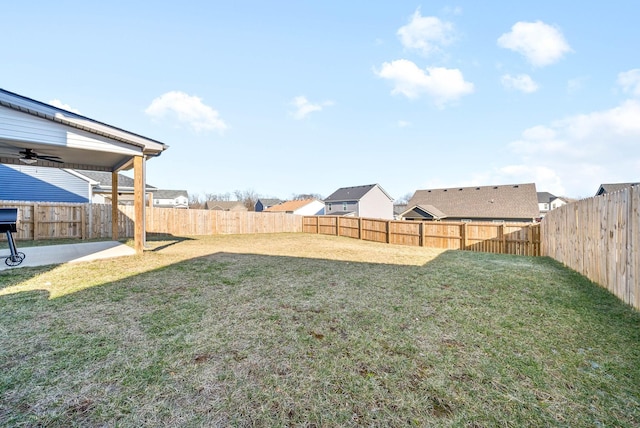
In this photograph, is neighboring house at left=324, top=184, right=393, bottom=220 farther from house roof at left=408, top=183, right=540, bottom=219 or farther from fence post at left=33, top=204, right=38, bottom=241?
fence post at left=33, top=204, right=38, bottom=241

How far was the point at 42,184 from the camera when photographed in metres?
14.2

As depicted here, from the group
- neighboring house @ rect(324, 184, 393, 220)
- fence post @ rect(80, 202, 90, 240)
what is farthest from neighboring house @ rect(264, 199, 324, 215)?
fence post @ rect(80, 202, 90, 240)

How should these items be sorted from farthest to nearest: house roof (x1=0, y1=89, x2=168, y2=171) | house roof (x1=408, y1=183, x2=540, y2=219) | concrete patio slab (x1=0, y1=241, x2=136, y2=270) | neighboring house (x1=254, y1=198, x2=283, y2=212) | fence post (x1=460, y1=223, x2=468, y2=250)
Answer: neighboring house (x1=254, y1=198, x2=283, y2=212)
house roof (x1=408, y1=183, x2=540, y2=219)
fence post (x1=460, y1=223, x2=468, y2=250)
concrete patio slab (x1=0, y1=241, x2=136, y2=270)
house roof (x1=0, y1=89, x2=168, y2=171)

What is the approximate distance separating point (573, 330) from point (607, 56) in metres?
11.1

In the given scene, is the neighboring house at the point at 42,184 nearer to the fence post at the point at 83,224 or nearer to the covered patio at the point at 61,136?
the fence post at the point at 83,224

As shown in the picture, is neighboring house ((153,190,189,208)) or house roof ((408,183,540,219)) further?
neighboring house ((153,190,189,208))

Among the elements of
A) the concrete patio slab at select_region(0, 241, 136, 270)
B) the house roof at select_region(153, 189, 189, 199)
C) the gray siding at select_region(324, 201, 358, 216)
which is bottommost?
the concrete patio slab at select_region(0, 241, 136, 270)

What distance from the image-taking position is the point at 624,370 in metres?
2.19

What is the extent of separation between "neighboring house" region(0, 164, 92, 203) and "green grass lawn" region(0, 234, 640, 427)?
13393mm

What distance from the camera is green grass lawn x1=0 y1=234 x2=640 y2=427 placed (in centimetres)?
172

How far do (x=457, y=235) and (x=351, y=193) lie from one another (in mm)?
24490

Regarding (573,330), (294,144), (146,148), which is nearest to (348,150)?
(294,144)

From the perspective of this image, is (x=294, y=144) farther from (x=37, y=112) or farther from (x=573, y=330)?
(x=573, y=330)

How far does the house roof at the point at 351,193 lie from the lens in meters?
34.1
